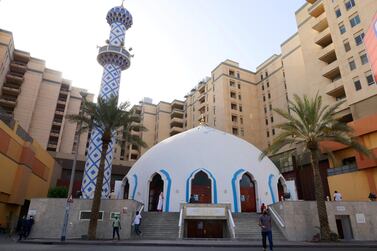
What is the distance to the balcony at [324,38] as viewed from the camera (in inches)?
1465

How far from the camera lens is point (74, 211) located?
19.6m

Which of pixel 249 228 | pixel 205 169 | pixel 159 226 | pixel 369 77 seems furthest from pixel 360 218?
pixel 369 77

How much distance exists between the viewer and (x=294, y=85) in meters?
48.4

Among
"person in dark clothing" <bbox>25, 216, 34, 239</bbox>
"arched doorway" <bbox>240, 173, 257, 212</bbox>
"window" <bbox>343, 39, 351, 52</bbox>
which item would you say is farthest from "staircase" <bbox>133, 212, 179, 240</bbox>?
"window" <bbox>343, 39, 351, 52</bbox>

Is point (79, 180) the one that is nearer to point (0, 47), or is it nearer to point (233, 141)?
point (0, 47)

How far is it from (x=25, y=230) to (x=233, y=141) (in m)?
19.9

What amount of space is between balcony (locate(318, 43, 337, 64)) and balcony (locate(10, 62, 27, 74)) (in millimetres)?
51979

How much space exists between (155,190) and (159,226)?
572 cm

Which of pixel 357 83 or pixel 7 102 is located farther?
pixel 7 102

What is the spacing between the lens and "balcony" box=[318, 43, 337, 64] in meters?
35.9

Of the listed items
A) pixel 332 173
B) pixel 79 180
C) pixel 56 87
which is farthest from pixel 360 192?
pixel 56 87

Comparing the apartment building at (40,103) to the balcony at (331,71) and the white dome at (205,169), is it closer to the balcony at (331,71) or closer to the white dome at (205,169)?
the white dome at (205,169)

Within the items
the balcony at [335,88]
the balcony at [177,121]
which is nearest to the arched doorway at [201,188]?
the balcony at [335,88]

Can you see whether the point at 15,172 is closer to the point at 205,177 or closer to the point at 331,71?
the point at 205,177
